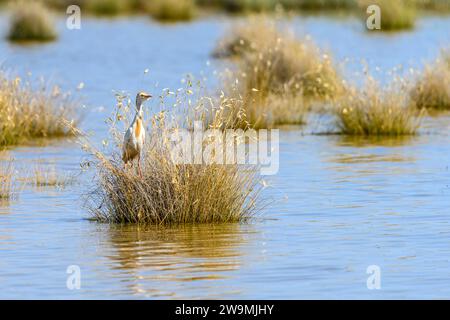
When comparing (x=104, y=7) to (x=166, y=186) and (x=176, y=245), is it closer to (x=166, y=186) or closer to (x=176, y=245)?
(x=166, y=186)

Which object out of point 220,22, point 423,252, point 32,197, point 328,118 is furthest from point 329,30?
point 423,252

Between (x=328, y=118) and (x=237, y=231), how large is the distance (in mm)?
9794

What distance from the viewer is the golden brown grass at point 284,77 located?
20.6m

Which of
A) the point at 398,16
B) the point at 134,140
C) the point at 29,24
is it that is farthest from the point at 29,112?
the point at 398,16

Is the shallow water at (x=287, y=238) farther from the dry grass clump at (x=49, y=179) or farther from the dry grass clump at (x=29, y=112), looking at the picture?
the dry grass clump at (x=29, y=112)

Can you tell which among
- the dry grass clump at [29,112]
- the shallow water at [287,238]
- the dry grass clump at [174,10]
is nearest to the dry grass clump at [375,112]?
the shallow water at [287,238]

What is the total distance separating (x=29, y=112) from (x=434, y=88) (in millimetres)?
7339

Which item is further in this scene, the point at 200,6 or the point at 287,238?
the point at 200,6

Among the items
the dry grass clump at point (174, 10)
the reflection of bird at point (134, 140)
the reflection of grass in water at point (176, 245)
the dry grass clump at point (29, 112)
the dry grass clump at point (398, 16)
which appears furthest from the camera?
the dry grass clump at point (174, 10)

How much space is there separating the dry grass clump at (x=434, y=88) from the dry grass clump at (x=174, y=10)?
2524 cm

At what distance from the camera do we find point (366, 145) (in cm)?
1831

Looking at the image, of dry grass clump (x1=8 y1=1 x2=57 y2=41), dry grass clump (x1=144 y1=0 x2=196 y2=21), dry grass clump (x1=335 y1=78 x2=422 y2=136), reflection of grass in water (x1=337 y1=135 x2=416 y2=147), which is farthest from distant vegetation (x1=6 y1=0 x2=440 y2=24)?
reflection of grass in water (x1=337 y1=135 x2=416 y2=147)

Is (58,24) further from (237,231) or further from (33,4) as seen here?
(237,231)

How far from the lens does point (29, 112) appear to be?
18.9m
